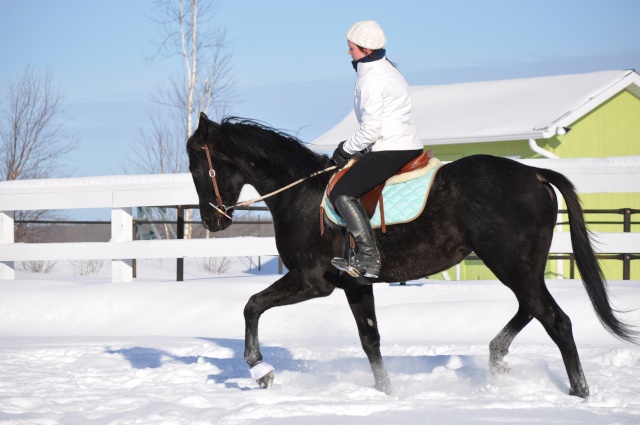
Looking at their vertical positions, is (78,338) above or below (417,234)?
below

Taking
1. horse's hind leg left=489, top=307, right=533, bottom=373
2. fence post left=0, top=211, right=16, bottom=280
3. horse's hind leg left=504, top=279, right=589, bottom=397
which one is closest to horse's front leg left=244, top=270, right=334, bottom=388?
horse's hind leg left=489, top=307, right=533, bottom=373

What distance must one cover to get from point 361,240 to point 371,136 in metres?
0.76

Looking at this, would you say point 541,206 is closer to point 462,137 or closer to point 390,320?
point 390,320

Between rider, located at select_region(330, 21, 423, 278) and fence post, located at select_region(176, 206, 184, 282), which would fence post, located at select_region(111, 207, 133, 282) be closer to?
fence post, located at select_region(176, 206, 184, 282)

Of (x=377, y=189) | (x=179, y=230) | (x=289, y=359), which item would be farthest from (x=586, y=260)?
(x=179, y=230)

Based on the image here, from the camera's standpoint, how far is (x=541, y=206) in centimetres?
638

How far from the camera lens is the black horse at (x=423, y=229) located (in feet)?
20.8

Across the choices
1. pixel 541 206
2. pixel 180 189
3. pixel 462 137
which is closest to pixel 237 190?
pixel 541 206

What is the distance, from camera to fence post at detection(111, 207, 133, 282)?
40.4ft

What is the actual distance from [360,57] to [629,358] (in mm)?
3662

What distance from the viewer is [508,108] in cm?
2169

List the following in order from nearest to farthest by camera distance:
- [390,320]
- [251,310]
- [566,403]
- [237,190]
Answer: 1. [566,403]
2. [251,310]
3. [237,190]
4. [390,320]

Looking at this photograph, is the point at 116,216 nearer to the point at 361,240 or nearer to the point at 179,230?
the point at 179,230

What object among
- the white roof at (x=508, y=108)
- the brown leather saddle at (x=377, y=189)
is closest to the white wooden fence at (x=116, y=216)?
the brown leather saddle at (x=377, y=189)
